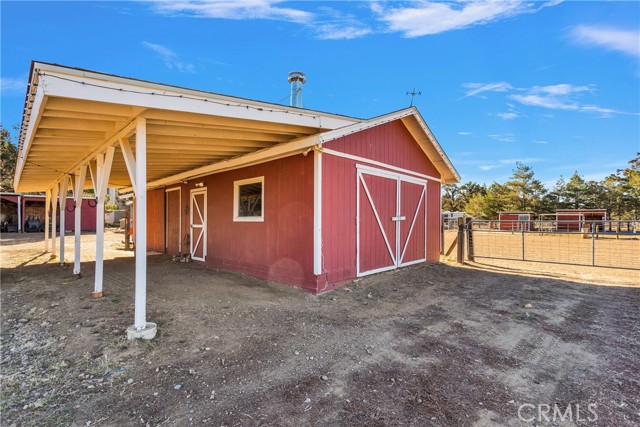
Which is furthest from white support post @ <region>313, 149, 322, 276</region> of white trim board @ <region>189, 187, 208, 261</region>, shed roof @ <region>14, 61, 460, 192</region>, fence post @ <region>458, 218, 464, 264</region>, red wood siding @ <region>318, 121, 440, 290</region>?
fence post @ <region>458, 218, 464, 264</region>

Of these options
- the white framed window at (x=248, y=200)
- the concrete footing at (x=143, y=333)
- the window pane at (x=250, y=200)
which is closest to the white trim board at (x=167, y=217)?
the white framed window at (x=248, y=200)

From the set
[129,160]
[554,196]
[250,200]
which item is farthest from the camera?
[554,196]

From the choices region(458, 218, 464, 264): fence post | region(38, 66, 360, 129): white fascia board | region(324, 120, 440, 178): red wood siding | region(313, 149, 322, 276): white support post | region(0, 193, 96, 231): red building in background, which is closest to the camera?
region(38, 66, 360, 129): white fascia board

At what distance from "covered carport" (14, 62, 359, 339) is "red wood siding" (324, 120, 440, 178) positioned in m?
0.43

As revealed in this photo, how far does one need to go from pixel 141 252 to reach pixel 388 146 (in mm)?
5480

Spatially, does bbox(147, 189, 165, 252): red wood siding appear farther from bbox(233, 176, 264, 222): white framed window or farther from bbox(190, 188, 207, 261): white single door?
bbox(233, 176, 264, 222): white framed window

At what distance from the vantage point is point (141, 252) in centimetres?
333

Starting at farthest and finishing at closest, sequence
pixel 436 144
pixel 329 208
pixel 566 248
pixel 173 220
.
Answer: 1. pixel 566 248
2. pixel 173 220
3. pixel 436 144
4. pixel 329 208

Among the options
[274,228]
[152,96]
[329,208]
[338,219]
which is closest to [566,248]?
[338,219]

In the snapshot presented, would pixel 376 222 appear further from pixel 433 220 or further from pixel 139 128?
pixel 139 128

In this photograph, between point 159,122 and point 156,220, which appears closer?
point 159,122

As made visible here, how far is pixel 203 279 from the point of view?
6.17 meters

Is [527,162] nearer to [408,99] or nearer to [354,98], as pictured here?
[354,98]

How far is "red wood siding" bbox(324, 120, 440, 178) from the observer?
5.86 m
